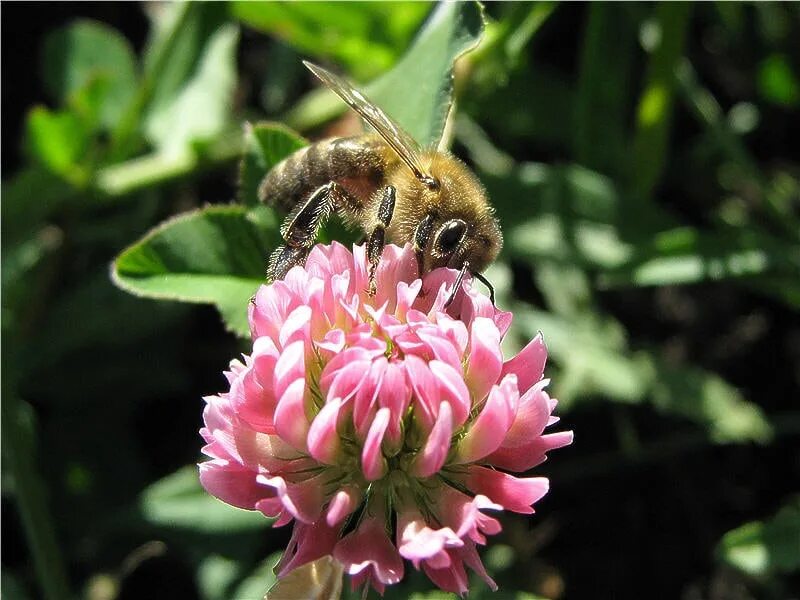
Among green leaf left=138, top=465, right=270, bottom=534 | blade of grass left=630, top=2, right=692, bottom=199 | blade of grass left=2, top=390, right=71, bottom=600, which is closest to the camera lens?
blade of grass left=2, top=390, right=71, bottom=600

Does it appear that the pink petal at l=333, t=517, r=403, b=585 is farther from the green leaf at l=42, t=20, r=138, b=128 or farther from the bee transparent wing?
the green leaf at l=42, t=20, r=138, b=128

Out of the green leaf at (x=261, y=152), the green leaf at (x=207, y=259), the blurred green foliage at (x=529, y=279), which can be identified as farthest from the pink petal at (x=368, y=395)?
the blurred green foliage at (x=529, y=279)

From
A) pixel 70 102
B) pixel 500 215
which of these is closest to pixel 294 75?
pixel 70 102

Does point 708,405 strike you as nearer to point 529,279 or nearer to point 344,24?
point 529,279

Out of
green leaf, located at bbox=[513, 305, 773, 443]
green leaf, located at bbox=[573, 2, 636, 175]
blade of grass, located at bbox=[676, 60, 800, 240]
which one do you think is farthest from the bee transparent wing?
blade of grass, located at bbox=[676, 60, 800, 240]

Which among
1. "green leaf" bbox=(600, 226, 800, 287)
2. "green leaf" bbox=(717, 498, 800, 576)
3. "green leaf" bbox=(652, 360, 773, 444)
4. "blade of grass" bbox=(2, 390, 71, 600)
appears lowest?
"green leaf" bbox=(652, 360, 773, 444)

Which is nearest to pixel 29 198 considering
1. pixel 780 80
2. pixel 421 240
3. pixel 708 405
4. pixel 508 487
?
pixel 421 240
